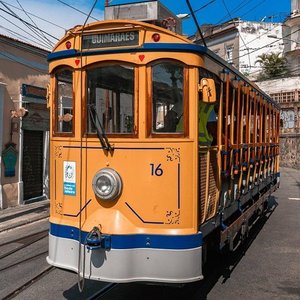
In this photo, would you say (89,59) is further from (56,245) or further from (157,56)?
(56,245)

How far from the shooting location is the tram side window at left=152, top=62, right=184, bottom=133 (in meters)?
4.71

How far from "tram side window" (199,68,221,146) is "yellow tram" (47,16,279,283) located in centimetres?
2

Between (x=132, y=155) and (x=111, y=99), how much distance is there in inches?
27.2

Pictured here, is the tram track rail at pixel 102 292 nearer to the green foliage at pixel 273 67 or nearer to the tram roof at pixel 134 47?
the tram roof at pixel 134 47

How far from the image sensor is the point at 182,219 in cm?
462

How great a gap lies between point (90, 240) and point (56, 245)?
66 centimetres

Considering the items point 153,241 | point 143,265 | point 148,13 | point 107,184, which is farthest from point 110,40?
point 143,265

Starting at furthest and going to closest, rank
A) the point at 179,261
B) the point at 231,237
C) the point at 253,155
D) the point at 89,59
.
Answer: the point at 253,155
the point at 231,237
the point at 89,59
the point at 179,261

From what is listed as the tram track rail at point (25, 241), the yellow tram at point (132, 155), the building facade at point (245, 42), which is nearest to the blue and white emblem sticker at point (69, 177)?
the yellow tram at point (132, 155)

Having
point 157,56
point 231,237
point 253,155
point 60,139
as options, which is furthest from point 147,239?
point 253,155

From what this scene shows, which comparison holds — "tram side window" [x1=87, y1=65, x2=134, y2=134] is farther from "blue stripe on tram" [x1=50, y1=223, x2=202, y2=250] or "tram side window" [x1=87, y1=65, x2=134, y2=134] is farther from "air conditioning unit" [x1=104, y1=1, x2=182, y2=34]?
"blue stripe on tram" [x1=50, y1=223, x2=202, y2=250]

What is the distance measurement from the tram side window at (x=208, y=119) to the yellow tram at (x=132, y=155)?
0.02 meters

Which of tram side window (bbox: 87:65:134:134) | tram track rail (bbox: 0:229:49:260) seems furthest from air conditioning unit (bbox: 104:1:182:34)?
tram track rail (bbox: 0:229:49:260)

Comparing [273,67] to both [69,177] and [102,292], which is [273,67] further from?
[69,177]
